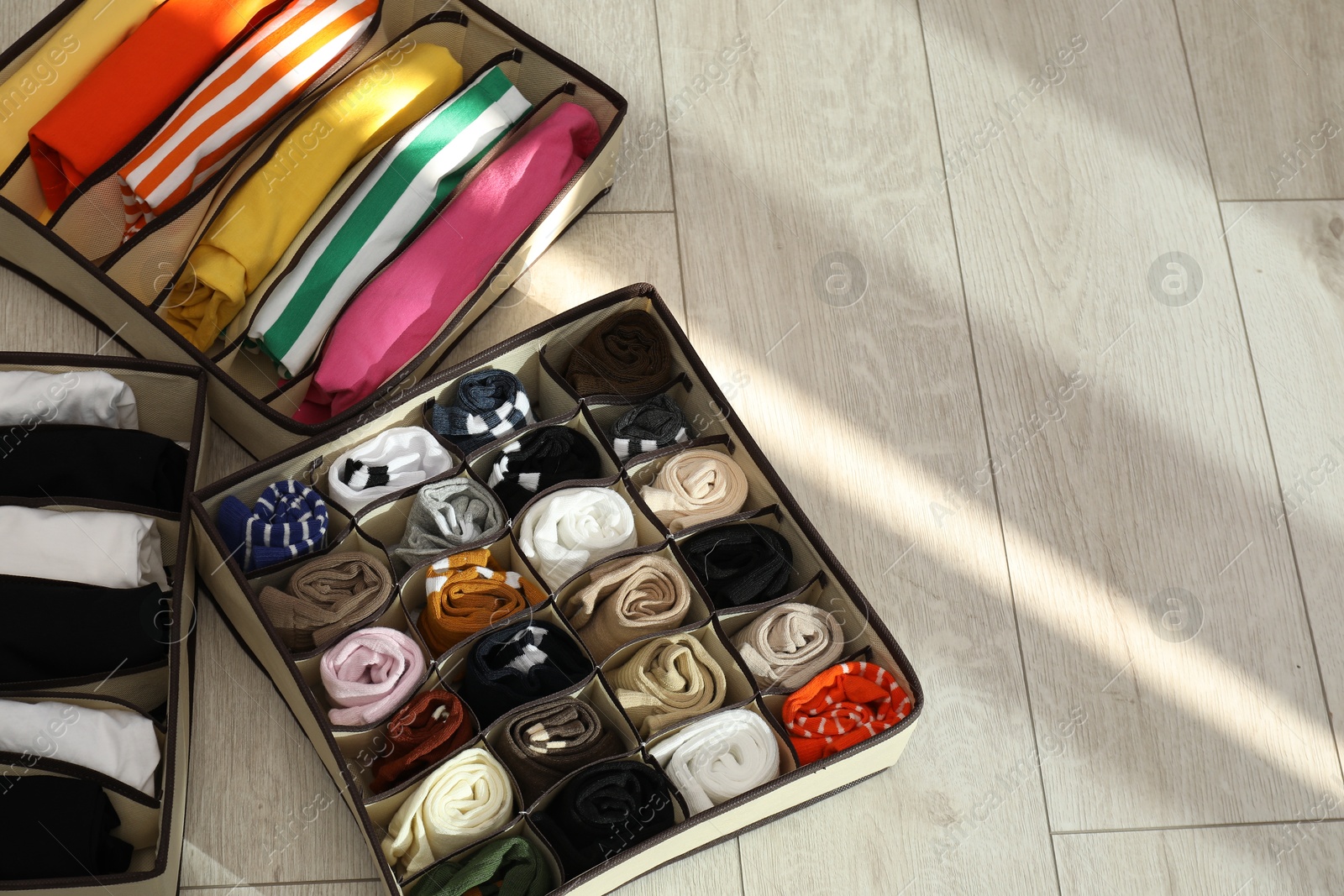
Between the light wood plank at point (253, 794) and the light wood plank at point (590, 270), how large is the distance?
58 cm

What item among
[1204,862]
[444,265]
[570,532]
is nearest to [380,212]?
[444,265]

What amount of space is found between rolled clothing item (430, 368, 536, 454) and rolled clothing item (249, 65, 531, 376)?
0.24 metres

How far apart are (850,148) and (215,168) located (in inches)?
39.2

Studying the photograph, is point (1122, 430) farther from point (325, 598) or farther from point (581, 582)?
point (325, 598)

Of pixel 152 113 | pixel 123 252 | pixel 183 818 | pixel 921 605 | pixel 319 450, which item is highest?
pixel 152 113

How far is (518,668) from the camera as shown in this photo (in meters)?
1.49

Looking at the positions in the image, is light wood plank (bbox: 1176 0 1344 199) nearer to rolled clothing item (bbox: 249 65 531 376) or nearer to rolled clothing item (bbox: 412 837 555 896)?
rolled clothing item (bbox: 249 65 531 376)

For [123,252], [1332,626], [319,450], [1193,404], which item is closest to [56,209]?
[123,252]

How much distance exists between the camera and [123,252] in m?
1.66

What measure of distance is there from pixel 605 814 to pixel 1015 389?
37.4 inches

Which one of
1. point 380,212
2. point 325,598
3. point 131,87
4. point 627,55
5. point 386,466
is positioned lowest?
point 325,598

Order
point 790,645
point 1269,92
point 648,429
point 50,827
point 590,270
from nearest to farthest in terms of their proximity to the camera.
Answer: point 50,827 → point 790,645 → point 648,429 → point 590,270 → point 1269,92

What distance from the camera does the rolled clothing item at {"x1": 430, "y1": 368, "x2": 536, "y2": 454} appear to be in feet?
5.27

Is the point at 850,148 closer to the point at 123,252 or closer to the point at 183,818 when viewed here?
the point at 123,252
